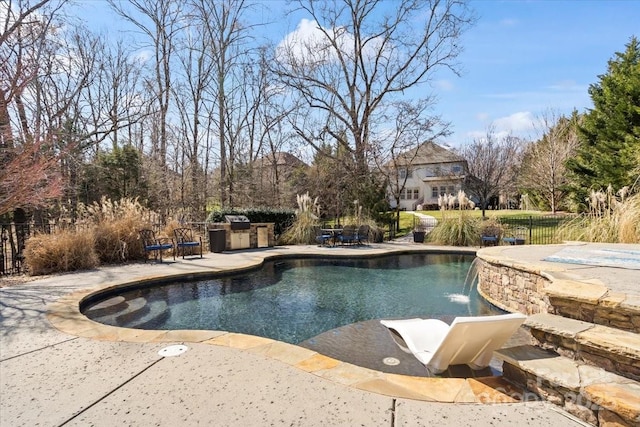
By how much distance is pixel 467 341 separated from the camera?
2615 mm

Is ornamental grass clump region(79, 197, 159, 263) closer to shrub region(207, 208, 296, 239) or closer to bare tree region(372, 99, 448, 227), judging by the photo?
shrub region(207, 208, 296, 239)

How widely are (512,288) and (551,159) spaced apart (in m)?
19.8

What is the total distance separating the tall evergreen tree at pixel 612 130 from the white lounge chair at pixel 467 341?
1275 centimetres

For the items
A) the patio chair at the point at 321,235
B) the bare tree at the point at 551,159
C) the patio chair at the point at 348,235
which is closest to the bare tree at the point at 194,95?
the patio chair at the point at 321,235

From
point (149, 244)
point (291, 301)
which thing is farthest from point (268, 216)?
point (291, 301)

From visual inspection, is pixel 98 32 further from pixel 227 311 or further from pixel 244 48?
pixel 227 311

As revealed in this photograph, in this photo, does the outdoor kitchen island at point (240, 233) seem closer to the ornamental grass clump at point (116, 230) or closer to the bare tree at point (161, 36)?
the ornamental grass clump at point (116, 230)

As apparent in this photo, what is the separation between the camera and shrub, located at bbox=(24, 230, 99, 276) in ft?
21.9

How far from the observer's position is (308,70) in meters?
17.3

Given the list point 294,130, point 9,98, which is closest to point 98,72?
point 294,130

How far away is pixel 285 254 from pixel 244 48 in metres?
12.1

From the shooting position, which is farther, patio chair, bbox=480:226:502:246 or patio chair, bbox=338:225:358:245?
patio chair, bbox=338:225:358:245

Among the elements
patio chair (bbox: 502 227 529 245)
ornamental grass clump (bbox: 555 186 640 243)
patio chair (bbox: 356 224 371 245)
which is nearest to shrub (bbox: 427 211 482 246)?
patio chair (bbox: 502 227 529 245)

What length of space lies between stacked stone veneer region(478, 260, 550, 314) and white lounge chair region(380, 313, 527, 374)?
1710 millimetres
